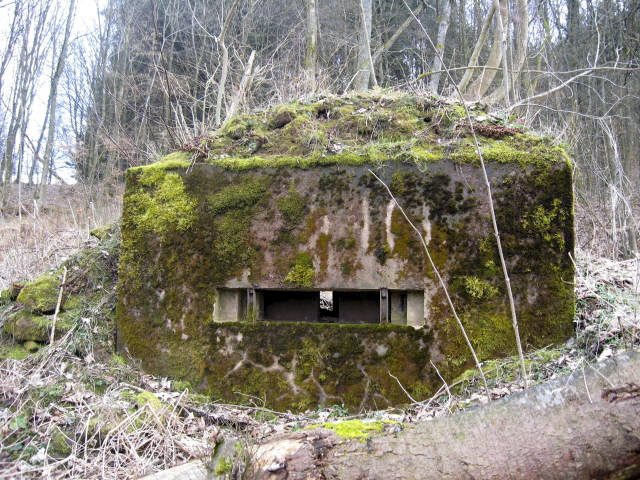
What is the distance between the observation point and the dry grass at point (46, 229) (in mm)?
6195

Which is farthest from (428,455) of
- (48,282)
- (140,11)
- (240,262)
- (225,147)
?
(140,11)

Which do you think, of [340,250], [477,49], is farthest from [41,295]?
[477,49]

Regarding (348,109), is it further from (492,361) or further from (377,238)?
(492,361)

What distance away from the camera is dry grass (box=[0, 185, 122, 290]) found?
6.20 metres

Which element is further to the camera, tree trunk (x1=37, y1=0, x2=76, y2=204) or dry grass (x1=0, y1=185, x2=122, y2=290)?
tree trunk (x1=37, y1=0, x2=76, y2=204)

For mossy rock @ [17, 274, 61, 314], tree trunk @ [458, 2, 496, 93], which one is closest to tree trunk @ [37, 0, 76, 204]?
mossy rock @ [17, 274, 61, 314]

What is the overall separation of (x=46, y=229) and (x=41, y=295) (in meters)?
4.70

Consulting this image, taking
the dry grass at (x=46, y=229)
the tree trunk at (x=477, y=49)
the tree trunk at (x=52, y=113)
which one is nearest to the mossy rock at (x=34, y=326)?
the dry grass at (x=46, y=229)

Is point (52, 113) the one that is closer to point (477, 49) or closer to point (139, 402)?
point (477, 49)

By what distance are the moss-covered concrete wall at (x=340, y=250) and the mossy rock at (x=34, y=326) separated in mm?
609

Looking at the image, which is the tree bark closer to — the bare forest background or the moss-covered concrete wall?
the moss-covered concrete wall

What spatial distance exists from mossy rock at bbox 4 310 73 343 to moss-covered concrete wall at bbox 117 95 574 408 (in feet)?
2.00

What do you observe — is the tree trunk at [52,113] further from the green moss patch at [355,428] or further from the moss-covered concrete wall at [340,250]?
the green moss patch at [355,428]

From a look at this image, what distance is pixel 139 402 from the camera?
10.6 feet
